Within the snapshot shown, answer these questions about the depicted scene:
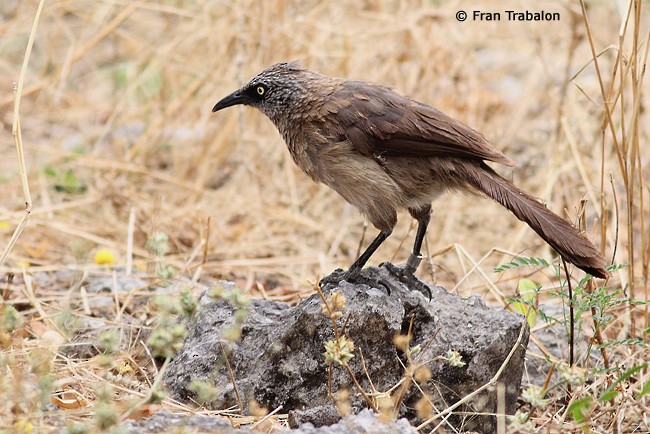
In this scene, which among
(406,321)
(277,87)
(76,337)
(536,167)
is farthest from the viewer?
(536,167)

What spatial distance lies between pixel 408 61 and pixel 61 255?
3.63 metres

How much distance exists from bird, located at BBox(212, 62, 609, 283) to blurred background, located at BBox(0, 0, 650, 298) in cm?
162

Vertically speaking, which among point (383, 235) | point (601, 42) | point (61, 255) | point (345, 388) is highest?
point (601, 42)

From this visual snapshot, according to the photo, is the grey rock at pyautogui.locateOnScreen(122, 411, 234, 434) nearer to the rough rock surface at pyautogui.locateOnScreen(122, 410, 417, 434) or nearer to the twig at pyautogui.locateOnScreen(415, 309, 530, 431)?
the rough rock surface at pyautogui.locateOnScreen(122, 410, 417, 434)

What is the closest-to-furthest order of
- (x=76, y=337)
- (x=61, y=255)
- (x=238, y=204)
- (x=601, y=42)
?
1. (x=76, y=337)
2. (x=61, y=255)
3. (x=238, y=204)
4. (x=601, y=42)

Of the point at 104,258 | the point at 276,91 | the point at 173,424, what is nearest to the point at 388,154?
the point at 276,91

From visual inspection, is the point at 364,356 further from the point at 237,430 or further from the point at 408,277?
the point at 237,430

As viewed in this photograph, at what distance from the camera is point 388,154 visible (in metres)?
4.17

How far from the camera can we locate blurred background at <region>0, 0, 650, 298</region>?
21.0ft

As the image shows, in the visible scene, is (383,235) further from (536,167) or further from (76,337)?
(536,167)

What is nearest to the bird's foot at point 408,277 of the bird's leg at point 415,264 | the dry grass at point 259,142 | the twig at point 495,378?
the bird's leg at point 415,264

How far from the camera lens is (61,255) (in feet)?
19.7

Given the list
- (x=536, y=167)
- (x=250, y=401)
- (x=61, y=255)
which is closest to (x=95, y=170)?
(x=61, y=255)

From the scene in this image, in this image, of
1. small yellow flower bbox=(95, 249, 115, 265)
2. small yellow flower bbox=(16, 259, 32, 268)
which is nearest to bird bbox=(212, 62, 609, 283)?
small yellow flower bbox=(95, 249, 115, 265)
